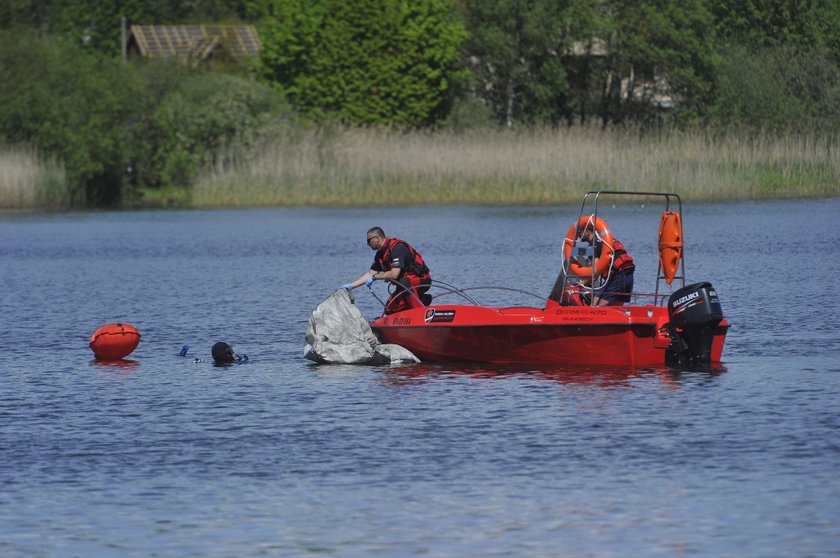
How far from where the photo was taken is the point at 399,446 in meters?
12.9

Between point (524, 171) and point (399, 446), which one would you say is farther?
point (524, 171)

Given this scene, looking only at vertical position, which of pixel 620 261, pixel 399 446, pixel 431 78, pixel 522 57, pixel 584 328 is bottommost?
pixel 399 446

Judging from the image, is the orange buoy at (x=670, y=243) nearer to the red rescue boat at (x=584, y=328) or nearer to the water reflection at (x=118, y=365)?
the red rescue boat at (x=584, y=328)

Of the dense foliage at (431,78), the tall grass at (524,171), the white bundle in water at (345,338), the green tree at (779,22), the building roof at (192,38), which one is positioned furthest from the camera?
the building roof at (192,38)

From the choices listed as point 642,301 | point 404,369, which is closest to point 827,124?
point 642,301

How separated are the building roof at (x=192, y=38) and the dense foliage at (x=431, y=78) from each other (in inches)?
202

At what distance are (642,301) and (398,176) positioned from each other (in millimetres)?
23576

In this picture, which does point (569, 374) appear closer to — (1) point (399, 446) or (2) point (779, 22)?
(1) point (399, 446)

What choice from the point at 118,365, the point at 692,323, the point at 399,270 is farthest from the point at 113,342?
the point at 692,323

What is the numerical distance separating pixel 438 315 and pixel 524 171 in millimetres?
29297

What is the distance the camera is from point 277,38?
63.5 meters

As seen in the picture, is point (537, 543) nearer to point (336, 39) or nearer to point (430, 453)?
point (430, 453)

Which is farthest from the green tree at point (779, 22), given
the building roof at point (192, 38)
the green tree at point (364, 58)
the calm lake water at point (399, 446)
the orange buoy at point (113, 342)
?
the orange buoy at point (113, 342)

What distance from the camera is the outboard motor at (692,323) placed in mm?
15344
